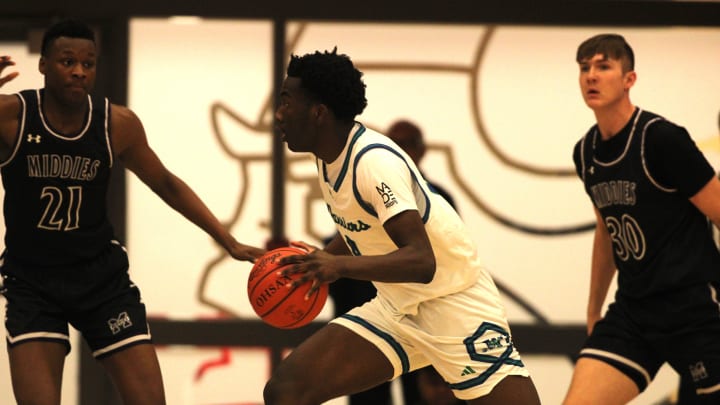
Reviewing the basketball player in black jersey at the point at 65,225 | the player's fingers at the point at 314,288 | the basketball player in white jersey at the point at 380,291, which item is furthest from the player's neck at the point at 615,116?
the basketball player in black jersey at the point at 65,225

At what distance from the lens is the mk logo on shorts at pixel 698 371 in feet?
A: 15.7

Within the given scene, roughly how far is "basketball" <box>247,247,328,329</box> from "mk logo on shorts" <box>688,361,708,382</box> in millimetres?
1597

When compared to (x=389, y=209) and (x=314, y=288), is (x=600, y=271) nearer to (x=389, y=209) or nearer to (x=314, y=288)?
(x=389, y=209)

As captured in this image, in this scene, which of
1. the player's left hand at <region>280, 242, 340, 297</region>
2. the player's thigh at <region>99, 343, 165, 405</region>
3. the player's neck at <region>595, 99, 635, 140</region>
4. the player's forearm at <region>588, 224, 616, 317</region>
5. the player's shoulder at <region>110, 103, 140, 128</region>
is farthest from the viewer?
the player's forearm at <region>588, 224, 616, 317</region>

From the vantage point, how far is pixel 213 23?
7.33 meters

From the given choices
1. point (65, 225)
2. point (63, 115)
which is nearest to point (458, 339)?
point (65, 225)

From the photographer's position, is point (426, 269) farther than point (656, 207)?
No

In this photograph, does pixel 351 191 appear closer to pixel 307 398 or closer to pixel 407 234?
pixel 407 234

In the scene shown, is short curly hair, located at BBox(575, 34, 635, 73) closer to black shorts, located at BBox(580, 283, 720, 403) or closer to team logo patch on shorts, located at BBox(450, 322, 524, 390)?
black shorts, located at BBox(580, 283, 720, 403)

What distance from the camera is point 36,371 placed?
4.49m

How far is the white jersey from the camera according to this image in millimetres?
4125

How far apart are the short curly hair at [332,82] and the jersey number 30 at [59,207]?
107cm

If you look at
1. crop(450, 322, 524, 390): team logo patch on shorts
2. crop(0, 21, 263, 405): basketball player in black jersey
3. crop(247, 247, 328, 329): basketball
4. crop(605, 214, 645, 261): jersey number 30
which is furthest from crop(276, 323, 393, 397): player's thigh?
crop(605, 214, 645, 261): jersey number 30

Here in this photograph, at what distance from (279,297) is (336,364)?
394 mm
